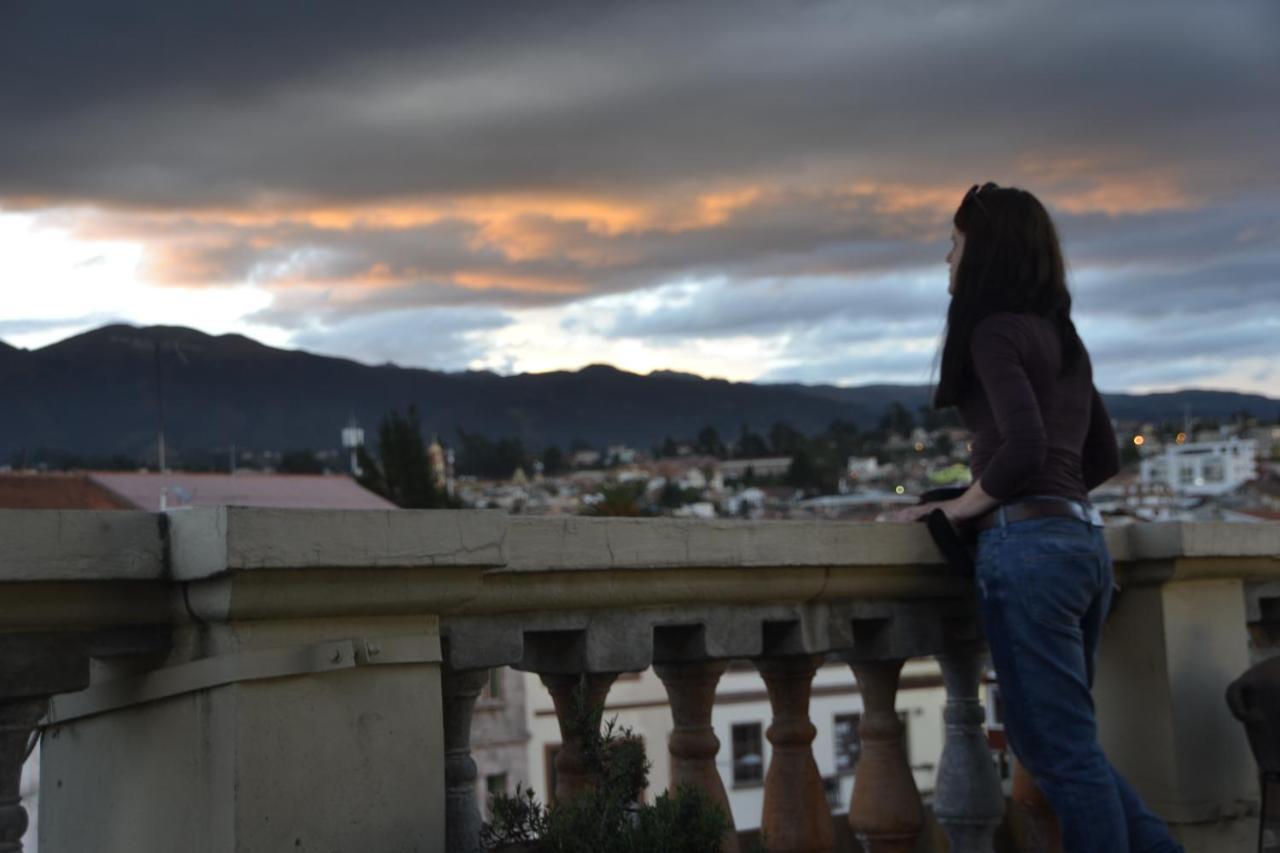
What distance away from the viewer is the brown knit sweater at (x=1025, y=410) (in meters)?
3.53

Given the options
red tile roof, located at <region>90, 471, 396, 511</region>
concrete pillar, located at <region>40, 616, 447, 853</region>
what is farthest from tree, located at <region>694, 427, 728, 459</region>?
concrete pillar, located at <region>40, 616, 447, 853</region>

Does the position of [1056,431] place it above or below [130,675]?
above

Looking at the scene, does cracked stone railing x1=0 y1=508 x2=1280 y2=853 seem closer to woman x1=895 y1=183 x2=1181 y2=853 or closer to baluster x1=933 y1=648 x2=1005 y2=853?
baluster x1=933 y1=648 x2=1005 y2=853

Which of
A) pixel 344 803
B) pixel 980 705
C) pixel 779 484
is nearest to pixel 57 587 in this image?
pixel 344 803

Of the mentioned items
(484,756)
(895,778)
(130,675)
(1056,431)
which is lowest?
(484,756)

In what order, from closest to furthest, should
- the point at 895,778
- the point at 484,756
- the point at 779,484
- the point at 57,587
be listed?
the point at 57,587 < the point at 895,778 < the point at 484,756 < the point at 779,484

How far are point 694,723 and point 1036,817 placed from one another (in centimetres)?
119

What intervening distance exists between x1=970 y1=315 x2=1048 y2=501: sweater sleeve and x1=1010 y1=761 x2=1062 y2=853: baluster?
1.03 m

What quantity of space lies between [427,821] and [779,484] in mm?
140641

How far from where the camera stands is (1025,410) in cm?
354

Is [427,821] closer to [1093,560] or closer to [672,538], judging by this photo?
[672,538]

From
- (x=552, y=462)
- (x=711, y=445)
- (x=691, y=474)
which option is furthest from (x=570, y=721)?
(x=711, y=445)

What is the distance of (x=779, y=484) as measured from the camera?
14288 cm

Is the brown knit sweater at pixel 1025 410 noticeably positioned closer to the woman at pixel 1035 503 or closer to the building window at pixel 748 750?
the woman at pixel 1035 503
